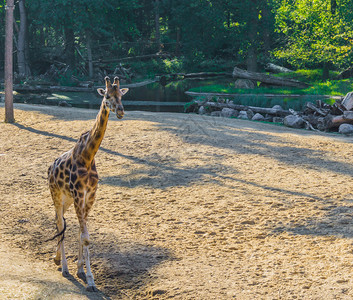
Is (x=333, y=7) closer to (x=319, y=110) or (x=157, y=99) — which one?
(x=157, y=99)

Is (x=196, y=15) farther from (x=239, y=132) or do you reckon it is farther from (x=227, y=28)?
(x=239, y=132)

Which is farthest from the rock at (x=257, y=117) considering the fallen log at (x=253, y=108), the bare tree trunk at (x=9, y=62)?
the bare tree trunk at (x=9, y=62)

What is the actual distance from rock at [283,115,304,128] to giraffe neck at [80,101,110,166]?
13.7m

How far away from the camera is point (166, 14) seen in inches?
1962

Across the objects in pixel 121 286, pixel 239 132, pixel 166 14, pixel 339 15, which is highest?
pixel 166 14

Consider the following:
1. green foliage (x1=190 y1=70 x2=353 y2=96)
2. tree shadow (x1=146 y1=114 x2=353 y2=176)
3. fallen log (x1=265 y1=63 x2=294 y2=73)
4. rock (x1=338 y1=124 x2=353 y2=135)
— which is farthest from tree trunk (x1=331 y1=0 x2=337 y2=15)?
tree shadow (x1=146 y1=114 x2=353 y2=176)

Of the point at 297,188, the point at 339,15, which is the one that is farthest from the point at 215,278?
the point at 339,15

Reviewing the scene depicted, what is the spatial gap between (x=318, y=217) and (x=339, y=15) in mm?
24374

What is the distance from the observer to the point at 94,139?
5480 millimetres

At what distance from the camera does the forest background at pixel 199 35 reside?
95.9 ft

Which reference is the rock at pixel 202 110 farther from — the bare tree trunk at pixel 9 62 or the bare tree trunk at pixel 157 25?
the bare tree trunk at pixel 157 25

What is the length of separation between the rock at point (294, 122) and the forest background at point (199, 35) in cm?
1012

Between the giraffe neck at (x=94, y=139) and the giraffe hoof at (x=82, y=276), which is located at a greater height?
the giraffe neck at (x=94, y=139)

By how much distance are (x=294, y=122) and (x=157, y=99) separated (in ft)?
42.7
